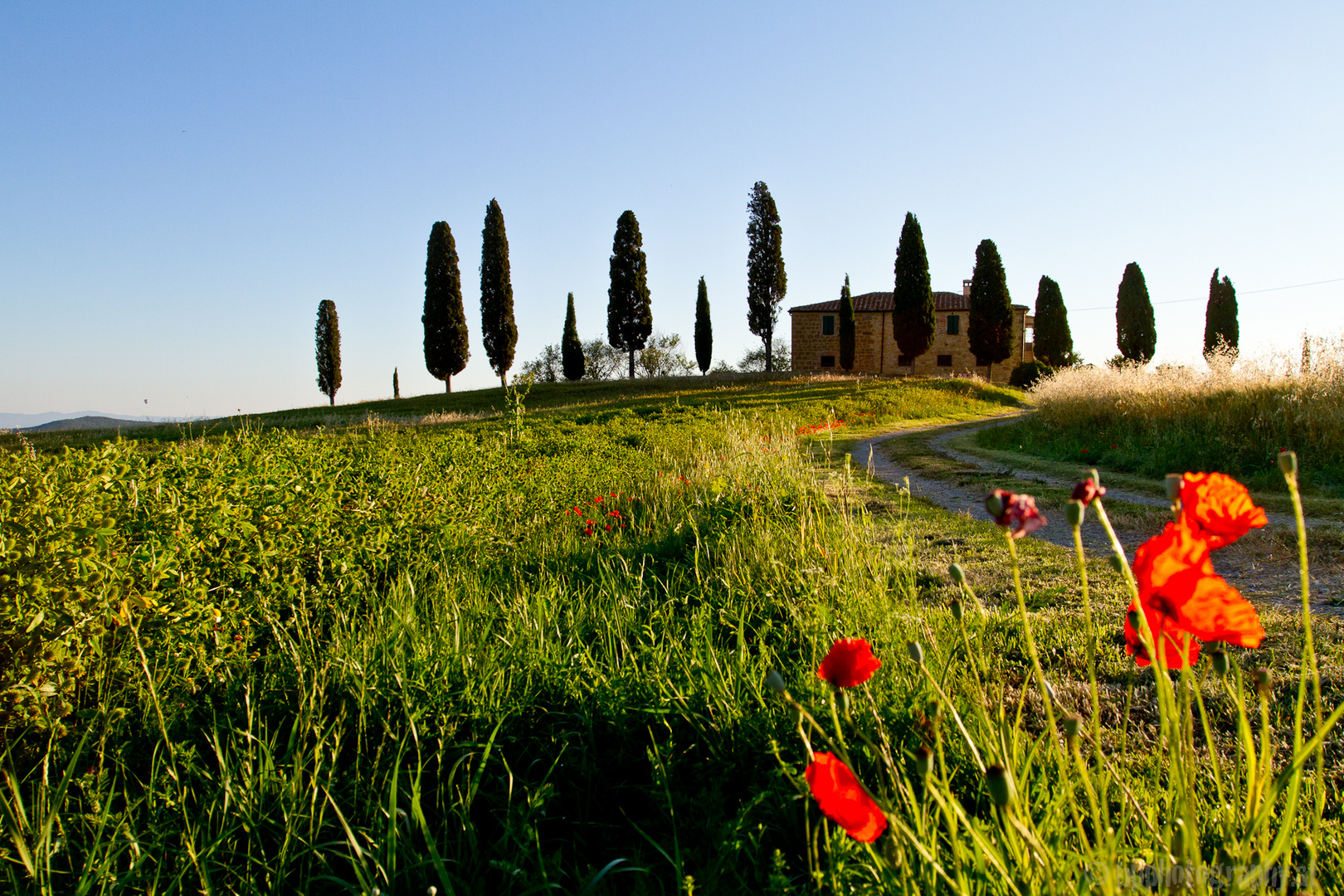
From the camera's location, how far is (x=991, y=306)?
1172 inches

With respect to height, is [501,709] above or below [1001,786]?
below

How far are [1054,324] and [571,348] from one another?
23050 mm

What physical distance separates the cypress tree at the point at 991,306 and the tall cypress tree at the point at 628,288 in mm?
14397

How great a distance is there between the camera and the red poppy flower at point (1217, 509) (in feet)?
3.33

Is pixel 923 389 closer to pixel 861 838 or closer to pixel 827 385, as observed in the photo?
pixel 827 385

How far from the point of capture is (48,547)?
7.84ft

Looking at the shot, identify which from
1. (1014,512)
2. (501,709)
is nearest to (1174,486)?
(1014,512)

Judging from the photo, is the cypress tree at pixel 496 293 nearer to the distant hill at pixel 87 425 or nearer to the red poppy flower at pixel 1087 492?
the distant hill at pixel 87 425

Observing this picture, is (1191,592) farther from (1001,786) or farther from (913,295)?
(913,295)

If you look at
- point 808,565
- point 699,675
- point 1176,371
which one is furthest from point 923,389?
point 699,675

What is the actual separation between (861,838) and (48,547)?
2728 mm

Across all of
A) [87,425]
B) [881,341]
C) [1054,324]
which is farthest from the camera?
[881,341]

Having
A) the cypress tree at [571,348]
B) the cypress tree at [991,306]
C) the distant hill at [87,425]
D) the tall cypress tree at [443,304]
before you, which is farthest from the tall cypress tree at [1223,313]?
the distant hill at [87,425]

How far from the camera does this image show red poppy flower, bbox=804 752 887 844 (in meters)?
1.02
